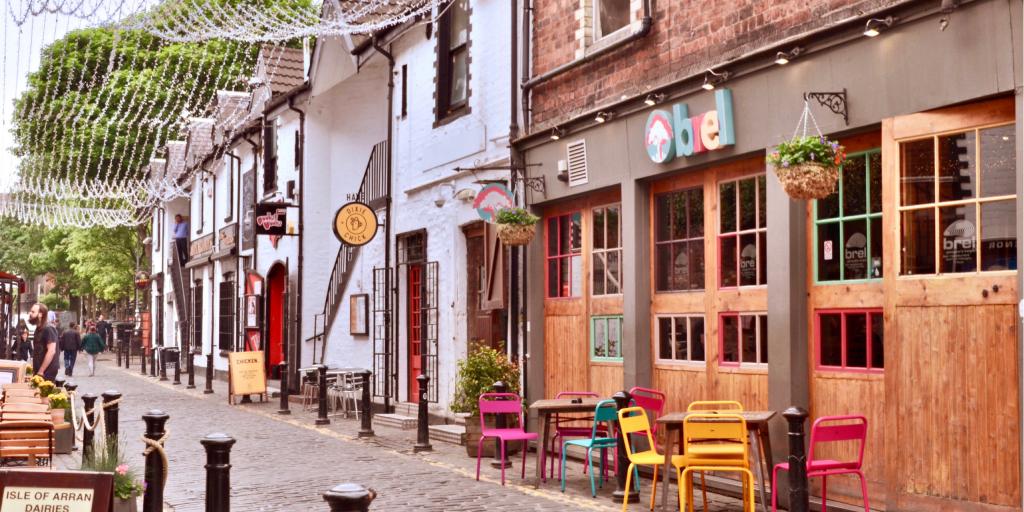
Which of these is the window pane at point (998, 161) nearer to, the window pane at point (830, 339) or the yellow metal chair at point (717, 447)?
the window pane at point (830, 339)

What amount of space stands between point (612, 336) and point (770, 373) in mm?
3418

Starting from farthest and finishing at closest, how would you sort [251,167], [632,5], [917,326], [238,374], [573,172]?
[251,167]
[238,374]
[573,172]
[632,5]
[917,326]

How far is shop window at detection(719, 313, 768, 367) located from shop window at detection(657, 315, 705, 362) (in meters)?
0.40

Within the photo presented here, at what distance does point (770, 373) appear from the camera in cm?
1030

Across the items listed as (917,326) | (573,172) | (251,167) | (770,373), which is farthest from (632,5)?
(251,167)

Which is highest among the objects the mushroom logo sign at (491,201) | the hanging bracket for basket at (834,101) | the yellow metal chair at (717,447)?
the hanging bracket for basket at (834,101)

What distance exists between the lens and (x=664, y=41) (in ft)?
40.4

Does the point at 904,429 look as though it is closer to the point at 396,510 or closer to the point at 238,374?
the point at 396,510

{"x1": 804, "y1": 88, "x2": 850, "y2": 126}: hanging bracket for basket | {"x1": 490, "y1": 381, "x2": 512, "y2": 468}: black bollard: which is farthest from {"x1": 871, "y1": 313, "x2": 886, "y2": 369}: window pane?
{"x1": 490, "y1": 381, "x2": 512, "y2": 468}: black bollard

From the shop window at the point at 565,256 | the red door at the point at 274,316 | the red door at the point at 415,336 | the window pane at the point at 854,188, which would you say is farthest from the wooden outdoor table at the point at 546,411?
the red door at the point at 274,316

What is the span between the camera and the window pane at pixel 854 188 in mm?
9633

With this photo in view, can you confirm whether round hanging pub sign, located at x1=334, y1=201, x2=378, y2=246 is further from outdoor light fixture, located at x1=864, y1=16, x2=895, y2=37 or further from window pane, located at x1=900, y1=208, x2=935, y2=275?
window pane, located at x1=900, y1=208, x2=935, y2=275

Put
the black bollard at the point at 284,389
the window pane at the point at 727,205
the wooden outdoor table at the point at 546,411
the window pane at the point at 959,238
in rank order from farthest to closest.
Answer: the black bollard at the point at 284,389
the window pane at the point at 727,205
the wooden outdoor table at the point at 546,411
the window pane at the point at 959,238

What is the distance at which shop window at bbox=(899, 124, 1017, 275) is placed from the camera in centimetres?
825
